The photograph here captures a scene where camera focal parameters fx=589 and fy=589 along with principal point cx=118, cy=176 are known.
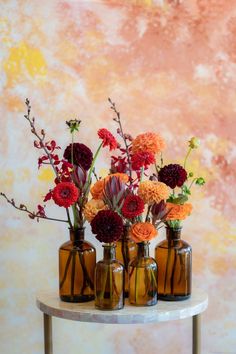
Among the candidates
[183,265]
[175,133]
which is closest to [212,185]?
[175,133]

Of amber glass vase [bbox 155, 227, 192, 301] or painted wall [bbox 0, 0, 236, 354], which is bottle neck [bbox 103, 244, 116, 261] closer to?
amber glass vase [bbox 155, 227, 192, 301]

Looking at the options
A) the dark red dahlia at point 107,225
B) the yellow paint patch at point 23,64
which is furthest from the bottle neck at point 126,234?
the yellow paint patch at point 23,64

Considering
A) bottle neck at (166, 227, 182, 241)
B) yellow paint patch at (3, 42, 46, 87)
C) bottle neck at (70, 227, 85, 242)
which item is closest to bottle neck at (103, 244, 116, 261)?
bottle neck at (70, 227, 85, 242)

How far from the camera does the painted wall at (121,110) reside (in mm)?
2285

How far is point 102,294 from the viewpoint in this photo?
5.65 ft

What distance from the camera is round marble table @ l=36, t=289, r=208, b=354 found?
1677 mm

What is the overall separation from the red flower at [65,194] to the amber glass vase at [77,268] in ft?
0.50

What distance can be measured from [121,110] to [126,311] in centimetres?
90

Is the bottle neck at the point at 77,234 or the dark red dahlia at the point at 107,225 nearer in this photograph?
the dark red dahlia at the point at 107,225

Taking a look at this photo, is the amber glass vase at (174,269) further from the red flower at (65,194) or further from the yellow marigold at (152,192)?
the red flower at (65,194)

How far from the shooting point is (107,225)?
1.63 metres

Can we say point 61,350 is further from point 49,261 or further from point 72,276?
point 72,276

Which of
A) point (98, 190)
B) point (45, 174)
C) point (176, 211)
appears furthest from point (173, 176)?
point (45, 174)

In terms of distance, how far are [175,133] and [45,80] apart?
55cm
